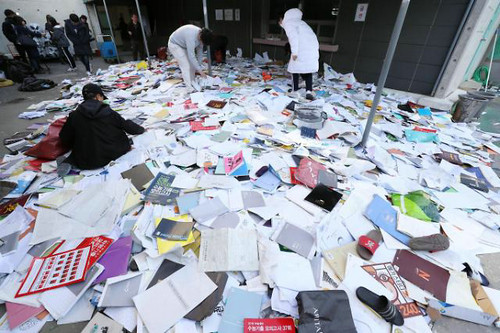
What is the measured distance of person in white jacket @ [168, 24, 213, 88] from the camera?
380cm

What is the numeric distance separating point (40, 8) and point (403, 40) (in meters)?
11.9

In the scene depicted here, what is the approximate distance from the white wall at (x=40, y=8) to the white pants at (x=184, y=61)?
8.15 metres

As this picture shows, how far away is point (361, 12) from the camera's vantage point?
180 inches

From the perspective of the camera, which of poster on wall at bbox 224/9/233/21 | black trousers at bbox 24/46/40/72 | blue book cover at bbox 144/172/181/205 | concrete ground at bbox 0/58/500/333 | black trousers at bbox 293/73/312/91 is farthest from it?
poster on wall at bbox 224/9/233/21

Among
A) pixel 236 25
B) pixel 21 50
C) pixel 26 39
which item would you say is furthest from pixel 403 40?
pixel 21 50

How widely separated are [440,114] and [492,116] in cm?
93

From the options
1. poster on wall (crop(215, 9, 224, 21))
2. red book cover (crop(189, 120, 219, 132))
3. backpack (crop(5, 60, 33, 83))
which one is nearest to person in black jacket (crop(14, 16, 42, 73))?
backpack (crop(5, 60, 33, 83))

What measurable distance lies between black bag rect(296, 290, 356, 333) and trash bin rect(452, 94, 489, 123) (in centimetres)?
379

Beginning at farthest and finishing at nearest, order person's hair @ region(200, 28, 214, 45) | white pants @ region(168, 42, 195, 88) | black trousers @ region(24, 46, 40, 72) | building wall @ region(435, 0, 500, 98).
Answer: black trousers @ region(24, 46, 40, 72)
white pants @ region(168, 42, 195, 88)
person's hair @ region(200, 28, 214, 45)
building wall @ region(435, 0, 500, 98)

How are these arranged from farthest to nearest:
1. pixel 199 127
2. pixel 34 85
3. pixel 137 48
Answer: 1. pixel 137 48
2. pixel 34 85
3. pixel 199 127

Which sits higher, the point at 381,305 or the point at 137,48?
the point at 137,48

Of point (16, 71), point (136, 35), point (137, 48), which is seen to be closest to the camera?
point (16, 71)

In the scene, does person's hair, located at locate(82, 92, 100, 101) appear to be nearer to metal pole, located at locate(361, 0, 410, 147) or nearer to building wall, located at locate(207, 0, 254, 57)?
metal pole, located at locate(361, 0, 410, 147)

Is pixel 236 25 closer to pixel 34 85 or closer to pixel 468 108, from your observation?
pixel 34 85
